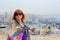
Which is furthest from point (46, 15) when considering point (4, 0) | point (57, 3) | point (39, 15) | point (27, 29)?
point (4, 0)

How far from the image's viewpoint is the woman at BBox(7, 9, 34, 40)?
1630 millimetres

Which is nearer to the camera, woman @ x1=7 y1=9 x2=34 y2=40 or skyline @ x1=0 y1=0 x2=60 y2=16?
woman @ x1=7 y1=9 x2=34 y2=40

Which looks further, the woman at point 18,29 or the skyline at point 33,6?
the skyline at point 33,6

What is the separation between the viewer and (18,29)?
1.66 m

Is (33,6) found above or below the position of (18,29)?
above

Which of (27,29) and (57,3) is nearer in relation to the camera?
(27,29)

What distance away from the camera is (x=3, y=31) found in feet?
5.90

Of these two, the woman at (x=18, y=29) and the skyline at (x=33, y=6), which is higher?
the skyline at (x=33, y=6)

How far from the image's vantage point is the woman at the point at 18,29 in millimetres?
1630

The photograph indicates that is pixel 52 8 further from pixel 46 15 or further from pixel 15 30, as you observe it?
pixel 15 30

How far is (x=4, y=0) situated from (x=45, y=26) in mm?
655

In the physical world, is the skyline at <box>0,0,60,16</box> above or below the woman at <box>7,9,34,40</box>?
above

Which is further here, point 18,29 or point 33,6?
point 33,6

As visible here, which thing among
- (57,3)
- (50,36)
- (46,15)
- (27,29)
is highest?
(57,3)
